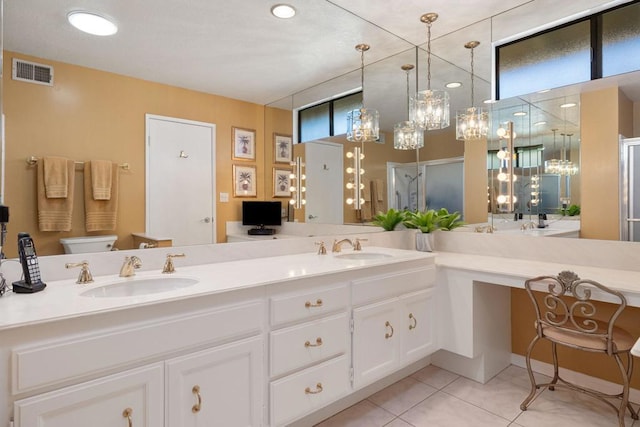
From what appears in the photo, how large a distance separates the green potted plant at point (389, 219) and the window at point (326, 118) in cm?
77

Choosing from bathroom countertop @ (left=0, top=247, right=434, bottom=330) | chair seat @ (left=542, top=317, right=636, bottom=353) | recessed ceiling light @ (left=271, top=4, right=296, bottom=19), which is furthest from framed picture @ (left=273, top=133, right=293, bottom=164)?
chair seat @ (left=542, top=317, right=636, bottom=353)

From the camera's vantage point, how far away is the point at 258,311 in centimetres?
150

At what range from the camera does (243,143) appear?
6.78 feet

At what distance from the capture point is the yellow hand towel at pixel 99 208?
1.53 m

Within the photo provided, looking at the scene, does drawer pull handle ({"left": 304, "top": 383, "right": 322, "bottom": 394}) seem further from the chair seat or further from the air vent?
the air vent

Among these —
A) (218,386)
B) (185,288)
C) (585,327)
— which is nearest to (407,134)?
(585,327)

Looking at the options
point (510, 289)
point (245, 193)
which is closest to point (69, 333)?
point (245, 193)

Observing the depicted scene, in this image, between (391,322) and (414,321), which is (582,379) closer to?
(414,321)

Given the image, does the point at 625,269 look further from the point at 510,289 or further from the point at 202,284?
the point at 202,284

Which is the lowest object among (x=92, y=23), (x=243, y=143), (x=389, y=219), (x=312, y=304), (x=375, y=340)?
(x=375, y=340)

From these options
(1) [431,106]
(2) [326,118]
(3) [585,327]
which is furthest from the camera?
(2) [326,118]

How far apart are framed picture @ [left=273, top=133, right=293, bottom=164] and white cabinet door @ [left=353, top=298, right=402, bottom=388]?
106 centimetres

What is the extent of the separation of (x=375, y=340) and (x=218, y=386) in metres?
0.94

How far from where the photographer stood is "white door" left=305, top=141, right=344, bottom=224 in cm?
250
